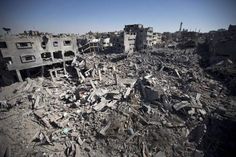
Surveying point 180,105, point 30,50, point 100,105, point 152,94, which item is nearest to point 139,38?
point 30,50

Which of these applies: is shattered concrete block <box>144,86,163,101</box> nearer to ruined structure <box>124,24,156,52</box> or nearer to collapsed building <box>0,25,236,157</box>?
collapsed building <box>0,25,236,157</box>

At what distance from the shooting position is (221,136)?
7.96m

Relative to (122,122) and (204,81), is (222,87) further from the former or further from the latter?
(122,122)

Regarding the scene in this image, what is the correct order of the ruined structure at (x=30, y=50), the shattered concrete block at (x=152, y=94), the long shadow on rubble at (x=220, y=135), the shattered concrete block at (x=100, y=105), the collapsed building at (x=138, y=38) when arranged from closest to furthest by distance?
the long shadow on rubble at (x=220, y=135), the shattered concrete block at (x=100, y=105), the shattered concrete block at (x=152, y=94), the ruined structure at (x=30, y=50), the collapsed building at (x=138, y=38)

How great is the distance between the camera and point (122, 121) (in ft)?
29.2

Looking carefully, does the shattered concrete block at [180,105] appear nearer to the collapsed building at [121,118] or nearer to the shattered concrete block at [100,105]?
the collapsed building at [121,118]

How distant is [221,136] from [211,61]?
51.7ft

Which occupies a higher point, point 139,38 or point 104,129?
point 139,38

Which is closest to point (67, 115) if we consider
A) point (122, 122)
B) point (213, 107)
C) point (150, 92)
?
point (122, 122)

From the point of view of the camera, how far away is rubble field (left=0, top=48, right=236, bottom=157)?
25.1 ft

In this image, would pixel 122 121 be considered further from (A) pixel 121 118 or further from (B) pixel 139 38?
(B) pixel 139 38

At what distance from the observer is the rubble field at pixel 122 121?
25.1 feet

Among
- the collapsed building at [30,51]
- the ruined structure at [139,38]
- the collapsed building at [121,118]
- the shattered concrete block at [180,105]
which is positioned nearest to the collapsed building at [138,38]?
the ruined structure at [139,38]

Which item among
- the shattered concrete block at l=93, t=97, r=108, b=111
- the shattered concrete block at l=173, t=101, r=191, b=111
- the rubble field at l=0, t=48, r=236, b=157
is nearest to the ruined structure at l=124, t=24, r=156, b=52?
the rubble field at l=0, t=48, r=236, b=157
